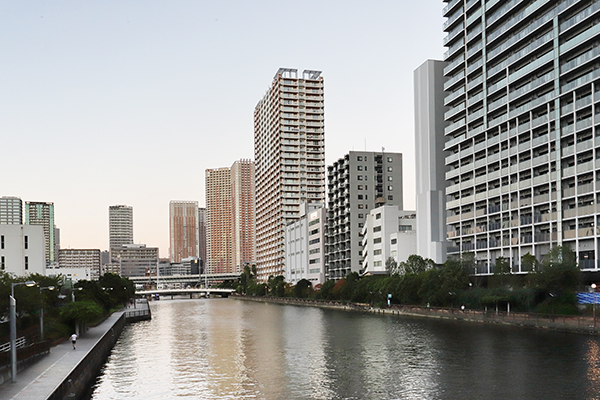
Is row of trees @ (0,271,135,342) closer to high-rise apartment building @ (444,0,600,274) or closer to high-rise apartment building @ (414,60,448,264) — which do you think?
high-rise apartment building @ (444,0,600,274)

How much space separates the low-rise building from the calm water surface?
64155mm

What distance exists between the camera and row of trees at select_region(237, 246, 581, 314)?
83188 millimetres

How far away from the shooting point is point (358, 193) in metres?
185

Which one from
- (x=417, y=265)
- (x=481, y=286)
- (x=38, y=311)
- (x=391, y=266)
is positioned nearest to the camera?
(x=38, y=311)

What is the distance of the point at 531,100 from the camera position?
4011 inches

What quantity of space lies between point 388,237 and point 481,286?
48.5 m

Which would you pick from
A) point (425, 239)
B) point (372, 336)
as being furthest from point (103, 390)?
point (425, 239)

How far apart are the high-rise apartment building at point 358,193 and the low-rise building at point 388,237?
54.0 ft

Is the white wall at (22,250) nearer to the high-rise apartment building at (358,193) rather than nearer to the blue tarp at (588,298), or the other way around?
the high-rise apartment building at (358,193)

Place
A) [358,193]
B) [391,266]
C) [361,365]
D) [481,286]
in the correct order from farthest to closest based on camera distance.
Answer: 1. [358,193]
2. [391,266]
3. [481,286]
4. [361,365]

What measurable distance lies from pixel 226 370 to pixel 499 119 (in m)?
74.9

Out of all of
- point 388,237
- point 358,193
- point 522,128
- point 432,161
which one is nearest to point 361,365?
point 522,128

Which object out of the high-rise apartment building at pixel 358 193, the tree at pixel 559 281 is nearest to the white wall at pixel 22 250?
the high-rise apartment building at pixel 358 193

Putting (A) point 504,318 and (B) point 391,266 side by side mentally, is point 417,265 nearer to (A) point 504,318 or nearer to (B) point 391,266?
(B) point 391,266
